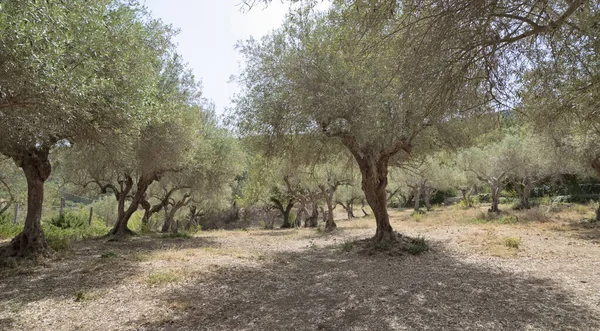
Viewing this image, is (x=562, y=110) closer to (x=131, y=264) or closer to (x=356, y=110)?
(x=356, y=110)

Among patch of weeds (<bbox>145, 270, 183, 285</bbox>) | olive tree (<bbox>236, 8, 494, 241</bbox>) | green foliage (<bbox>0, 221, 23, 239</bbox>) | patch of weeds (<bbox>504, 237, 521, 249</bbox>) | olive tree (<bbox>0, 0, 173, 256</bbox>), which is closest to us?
olive tree (<bbox>0, 0, 173, 256</bbox>)

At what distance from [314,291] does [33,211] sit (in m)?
8.66

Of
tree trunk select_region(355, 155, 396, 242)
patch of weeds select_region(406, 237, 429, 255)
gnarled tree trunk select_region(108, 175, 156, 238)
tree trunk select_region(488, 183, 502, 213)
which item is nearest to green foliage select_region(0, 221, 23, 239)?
gnarled tree trunk select_region(108, 175, 156, 238)

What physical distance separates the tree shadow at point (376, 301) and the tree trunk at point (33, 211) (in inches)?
225

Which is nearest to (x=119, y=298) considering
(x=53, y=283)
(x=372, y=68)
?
(x=53, y=283)

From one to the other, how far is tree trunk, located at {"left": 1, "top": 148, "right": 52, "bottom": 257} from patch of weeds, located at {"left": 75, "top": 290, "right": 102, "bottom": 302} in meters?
4.48

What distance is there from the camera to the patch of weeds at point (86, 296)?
6005 millimetres

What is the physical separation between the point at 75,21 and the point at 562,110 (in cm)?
874

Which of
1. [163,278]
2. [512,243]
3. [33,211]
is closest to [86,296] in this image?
[163,278]

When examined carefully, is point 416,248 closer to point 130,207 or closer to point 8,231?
point 130,207

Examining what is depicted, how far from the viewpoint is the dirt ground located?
15.7 ft

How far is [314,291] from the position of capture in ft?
21.9

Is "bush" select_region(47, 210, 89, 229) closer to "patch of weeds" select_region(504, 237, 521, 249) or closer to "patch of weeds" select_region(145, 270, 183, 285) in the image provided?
"patch of weeds" select_region(145, 270, 183, 285)

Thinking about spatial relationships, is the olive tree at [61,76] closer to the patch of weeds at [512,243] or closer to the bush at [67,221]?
the patch of weeds at [512,243]
